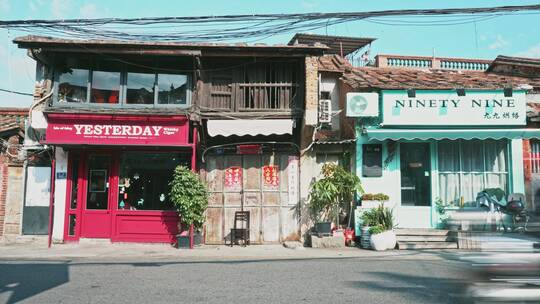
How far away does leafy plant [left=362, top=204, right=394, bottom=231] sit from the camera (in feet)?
42.2

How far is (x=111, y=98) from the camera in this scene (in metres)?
14.0

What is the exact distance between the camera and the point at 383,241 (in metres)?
12.6

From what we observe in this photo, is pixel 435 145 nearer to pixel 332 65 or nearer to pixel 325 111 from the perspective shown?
pixel 325 111

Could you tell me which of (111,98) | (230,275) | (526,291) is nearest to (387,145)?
(230,275)

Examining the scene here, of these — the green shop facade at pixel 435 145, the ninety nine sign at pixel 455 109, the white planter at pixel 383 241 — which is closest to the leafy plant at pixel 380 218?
the white planter at pixel 383 241

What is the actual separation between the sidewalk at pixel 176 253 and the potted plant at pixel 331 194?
4.83 feet

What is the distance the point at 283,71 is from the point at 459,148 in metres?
6.23

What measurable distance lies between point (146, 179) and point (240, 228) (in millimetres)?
3432

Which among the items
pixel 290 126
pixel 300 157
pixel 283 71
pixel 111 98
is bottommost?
pixel 300 157

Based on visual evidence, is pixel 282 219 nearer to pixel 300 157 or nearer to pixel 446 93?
pixel 300 157

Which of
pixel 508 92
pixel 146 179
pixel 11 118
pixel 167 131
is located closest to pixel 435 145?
pixel 508 92

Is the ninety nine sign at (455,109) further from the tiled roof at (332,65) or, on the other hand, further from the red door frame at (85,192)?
the red door frame at (85,192)

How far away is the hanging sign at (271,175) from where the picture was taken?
47.5 ft

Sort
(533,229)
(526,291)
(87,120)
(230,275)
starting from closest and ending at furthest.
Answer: (526,291), (533,229), (230,275), (87,120)
